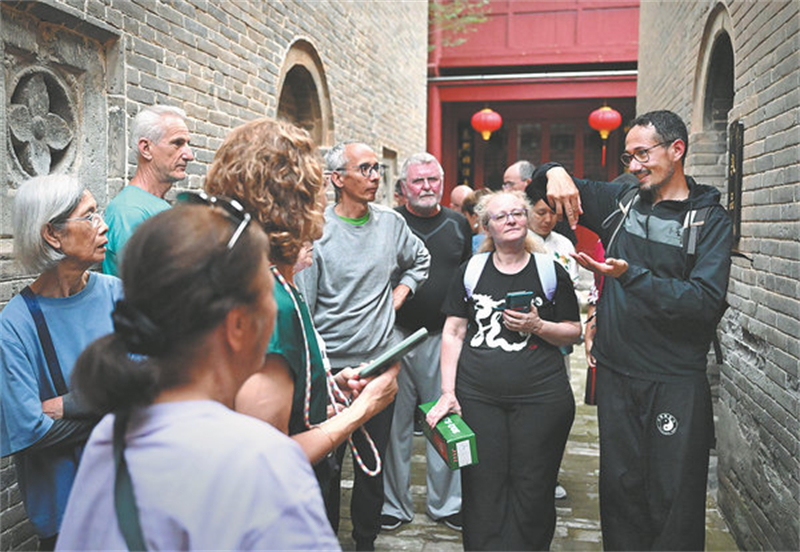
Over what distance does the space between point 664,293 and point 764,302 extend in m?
1.40

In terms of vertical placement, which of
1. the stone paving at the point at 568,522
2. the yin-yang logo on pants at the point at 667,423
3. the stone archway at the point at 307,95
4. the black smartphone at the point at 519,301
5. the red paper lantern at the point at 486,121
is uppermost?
the red paper lantern at the point at 486,121

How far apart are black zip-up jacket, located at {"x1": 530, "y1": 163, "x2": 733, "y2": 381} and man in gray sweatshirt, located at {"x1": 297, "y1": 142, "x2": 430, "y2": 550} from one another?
115 cm

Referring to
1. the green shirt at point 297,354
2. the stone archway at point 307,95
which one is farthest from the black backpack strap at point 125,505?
the stone archway at point 307,95

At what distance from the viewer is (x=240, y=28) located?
5.79m

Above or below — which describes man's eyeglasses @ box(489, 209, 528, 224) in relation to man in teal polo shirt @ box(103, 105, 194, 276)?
below

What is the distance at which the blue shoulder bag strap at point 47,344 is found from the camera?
232cm

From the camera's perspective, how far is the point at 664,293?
2680 mm

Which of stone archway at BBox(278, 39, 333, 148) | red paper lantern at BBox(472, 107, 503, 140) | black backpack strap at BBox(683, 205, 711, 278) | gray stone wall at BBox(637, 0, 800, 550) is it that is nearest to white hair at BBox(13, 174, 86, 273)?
black backpack strap at BBox(683, 205, 711, 278)

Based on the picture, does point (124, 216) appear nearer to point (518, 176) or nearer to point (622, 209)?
point (622, 209)

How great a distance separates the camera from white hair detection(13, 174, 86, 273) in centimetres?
240

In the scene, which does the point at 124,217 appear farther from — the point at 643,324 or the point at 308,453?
the point at 643,324

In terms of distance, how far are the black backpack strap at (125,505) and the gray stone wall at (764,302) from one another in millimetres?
3036

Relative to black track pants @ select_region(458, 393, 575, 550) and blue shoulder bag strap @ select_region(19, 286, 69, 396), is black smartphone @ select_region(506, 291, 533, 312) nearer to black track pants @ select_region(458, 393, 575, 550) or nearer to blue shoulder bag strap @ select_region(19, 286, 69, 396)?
black track pants @ select_region(458, 393, 575, 550)

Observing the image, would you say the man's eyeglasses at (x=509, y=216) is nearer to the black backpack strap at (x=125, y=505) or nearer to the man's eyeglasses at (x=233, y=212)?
the man's eyeglasses at (x=233, y=212)
